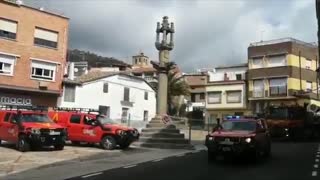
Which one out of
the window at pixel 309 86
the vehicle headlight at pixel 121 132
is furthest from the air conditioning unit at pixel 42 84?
the window at pixel 309 86

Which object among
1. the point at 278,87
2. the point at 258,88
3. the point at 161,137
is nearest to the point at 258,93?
the point at 258,88

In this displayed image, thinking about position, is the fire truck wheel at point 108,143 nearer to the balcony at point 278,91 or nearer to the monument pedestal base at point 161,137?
the monument pedestal base at point 161,137

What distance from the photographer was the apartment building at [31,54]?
44000mm

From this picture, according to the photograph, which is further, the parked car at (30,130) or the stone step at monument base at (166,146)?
the stone step at monument base at (166,146)

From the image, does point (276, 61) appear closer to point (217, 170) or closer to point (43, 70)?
point (43, 70)

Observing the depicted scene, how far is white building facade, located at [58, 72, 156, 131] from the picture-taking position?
5128cm

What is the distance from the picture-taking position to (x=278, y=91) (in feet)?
227

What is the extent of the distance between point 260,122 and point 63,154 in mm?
8081

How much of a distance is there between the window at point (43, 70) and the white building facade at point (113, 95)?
8.03ft

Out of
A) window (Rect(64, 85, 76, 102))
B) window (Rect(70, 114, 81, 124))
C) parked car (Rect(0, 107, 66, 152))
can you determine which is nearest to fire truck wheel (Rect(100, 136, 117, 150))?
window (Rect(70, 114, 81, 124))

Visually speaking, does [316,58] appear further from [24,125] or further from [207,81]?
[24,125]

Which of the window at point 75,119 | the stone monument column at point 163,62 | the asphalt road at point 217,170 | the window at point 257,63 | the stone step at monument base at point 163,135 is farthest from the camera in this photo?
the window at point 257,63

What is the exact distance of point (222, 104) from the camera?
75375 mm

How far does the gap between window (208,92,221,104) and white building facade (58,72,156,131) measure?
45.3 ft
